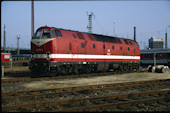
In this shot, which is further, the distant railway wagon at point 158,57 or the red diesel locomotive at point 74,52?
the distant railway wagon at point 158,57

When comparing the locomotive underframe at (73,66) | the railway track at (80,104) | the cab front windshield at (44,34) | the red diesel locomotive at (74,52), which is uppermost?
the cab front windshield at (44,34)

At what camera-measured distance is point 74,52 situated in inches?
769

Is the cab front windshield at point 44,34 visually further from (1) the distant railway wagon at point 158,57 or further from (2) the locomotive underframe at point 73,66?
(1) the distant railway wagon at point 158,57

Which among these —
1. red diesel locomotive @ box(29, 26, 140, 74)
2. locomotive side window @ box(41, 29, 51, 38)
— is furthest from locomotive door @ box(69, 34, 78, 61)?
locomotive side window @ box(41, 29, 51, 38)

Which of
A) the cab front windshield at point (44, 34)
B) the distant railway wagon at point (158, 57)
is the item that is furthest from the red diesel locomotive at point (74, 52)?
the distant railway wagon at point (158, 57)

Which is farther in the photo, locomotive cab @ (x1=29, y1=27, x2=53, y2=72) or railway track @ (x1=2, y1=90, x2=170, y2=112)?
locomotive cab @ (x1=29, y1=27, x2=53, y2=72)

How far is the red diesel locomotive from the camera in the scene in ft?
57.3

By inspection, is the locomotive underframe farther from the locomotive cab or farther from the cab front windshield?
the cab front windshield

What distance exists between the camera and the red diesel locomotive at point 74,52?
17453 millimetres

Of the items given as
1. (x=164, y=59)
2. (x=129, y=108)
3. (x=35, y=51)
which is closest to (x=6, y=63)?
(x=35, y=51)

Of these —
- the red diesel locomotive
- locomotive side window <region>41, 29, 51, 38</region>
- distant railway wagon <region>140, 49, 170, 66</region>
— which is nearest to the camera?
the red diesel locomotive

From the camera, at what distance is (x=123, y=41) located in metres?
27.0

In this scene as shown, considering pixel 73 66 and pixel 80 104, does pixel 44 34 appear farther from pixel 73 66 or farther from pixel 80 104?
pixel 80 104

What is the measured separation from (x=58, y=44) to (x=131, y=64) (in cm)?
1387
